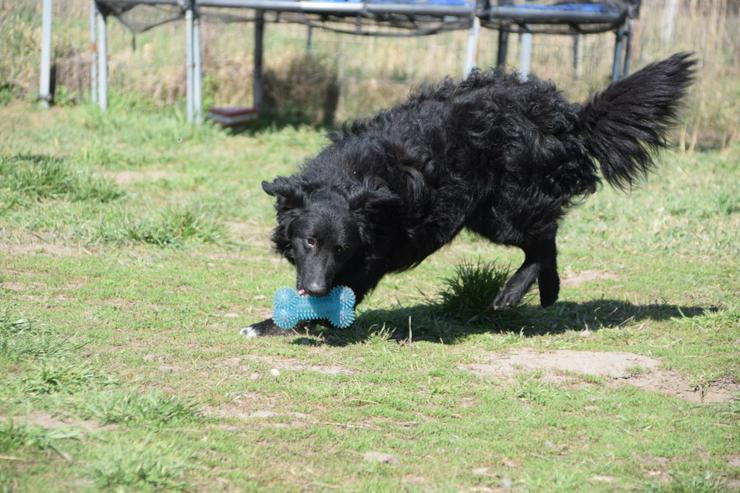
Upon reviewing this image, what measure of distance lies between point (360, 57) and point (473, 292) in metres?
9.35

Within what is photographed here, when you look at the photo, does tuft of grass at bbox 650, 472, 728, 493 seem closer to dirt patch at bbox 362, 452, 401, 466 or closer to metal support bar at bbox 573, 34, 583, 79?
dirt patch at bbox 362, 452, 401, 466

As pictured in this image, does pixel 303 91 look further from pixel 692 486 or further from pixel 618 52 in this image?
pixel 692 486

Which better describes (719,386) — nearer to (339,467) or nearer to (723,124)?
(339,467)

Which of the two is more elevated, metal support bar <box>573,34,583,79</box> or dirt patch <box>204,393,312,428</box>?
metal support bar <box>573,34,583,79</box>

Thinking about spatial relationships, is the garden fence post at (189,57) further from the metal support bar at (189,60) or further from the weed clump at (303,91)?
the weed clump at (303,91)

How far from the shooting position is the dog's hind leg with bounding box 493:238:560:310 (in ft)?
21.6

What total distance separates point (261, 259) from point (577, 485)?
185 inches

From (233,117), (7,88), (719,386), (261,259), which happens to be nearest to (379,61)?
(233,117)

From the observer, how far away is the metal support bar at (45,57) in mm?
13062

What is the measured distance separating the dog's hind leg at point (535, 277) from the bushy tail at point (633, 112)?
754 millimetres

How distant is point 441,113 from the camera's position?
624 centimetres

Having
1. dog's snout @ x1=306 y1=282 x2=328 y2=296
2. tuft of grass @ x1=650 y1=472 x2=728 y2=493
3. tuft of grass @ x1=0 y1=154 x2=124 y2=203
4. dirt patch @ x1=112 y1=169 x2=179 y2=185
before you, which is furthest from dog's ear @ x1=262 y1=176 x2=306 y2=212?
dirt patch @ x1=112 y1=169 x2=179 y2=185

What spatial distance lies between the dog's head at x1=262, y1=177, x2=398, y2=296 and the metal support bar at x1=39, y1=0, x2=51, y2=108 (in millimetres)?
8652

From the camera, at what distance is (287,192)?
228 inches
